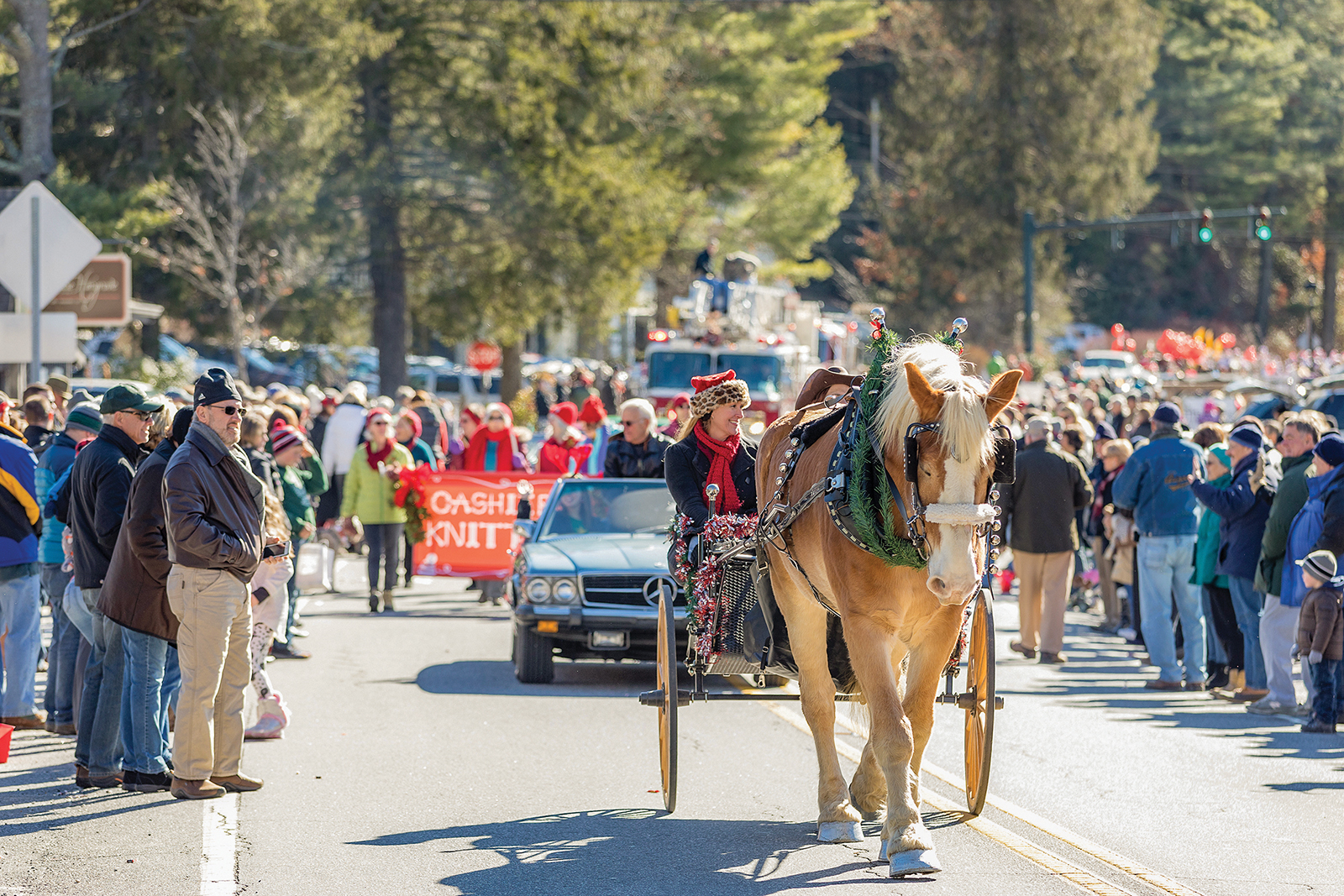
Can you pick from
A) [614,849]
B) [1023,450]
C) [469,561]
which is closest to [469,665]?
[469,561]

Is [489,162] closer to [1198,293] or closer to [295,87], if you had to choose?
[295,87]

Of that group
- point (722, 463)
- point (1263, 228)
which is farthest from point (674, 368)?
point (722, 463)

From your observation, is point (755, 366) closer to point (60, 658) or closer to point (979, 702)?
point (60, 658)

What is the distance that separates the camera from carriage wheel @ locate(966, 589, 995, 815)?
7.79m

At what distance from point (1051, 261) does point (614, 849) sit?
2176 inches

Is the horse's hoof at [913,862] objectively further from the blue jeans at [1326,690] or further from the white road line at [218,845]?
the blue jeans at [1326,690]

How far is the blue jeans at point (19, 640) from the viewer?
10211 millimetres

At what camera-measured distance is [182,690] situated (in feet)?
27.6

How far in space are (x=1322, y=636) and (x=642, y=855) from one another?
581 centimetres

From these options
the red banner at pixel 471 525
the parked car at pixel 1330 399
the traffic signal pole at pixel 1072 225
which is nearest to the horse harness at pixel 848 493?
the red banner at pixel 471 525

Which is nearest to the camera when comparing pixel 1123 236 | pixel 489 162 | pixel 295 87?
pixel 295 87

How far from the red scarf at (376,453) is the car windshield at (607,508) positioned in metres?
3.51

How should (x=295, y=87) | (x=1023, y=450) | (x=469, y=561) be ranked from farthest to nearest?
(x=295, y=87) < (x=469, y=561) < (x=1023, y=450)

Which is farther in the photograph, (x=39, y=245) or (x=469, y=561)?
(x=469, y=561)
